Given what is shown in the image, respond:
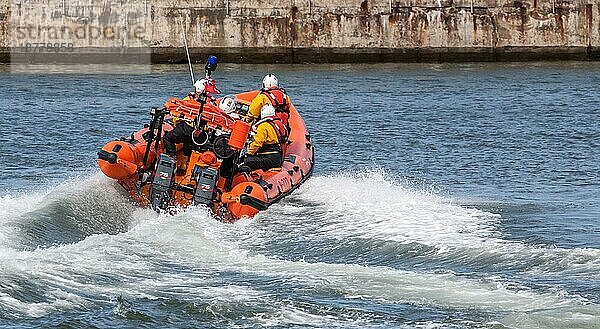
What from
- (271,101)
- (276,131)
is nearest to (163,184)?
(276,131)

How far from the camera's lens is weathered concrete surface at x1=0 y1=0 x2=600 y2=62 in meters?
32.6

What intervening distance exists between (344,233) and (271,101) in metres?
2.62

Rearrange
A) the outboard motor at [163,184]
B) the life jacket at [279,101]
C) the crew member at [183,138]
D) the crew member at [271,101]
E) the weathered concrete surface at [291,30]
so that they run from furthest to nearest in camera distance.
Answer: the weathered concrete surface at [291,30] → the life jacket at [279,101] → the crew member at [271,101] → the crew member at [183,138] → the outboard motor at [163,184]

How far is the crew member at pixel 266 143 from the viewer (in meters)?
13.8

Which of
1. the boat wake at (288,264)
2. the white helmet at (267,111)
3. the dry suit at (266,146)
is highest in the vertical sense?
the white helmet at (267,111)

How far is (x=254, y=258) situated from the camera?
11.2m

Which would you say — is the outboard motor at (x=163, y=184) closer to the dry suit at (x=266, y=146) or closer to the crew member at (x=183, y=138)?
the crew member at (x=183, y=138)

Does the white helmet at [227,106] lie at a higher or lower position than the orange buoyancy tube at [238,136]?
higher

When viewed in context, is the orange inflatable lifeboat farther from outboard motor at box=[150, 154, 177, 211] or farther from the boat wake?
the boat wake

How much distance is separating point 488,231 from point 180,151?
3.46 m

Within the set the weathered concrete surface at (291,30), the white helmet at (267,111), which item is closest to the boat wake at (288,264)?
the white helmet at (267,111)

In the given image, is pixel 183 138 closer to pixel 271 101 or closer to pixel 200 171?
pixel 200 171

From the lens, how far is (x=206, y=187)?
513 inches

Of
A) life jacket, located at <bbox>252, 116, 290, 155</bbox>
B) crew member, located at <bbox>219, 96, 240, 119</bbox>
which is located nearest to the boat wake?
life jacket, located at <bbox>252, 116, 290, 155</bbox>
